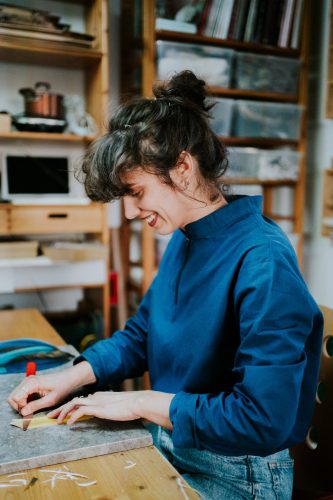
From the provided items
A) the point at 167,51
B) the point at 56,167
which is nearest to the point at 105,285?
the point at 56,167

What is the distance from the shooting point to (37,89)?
2295mm

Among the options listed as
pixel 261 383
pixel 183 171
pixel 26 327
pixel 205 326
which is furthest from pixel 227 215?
pixel 26 327

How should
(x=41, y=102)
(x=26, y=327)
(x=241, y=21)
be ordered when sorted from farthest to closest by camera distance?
(x=241, y=21)
(x=41, y=102)
(x=26, y=327)

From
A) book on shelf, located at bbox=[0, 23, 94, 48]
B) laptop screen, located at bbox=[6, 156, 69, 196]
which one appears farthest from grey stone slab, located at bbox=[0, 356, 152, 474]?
book on shelf, located at bbox=[0, 23, 94, 48]

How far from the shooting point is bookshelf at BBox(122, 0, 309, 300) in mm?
2357

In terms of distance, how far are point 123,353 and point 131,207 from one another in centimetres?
39

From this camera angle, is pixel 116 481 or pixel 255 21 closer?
pixel 116 481

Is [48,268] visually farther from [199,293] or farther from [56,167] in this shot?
[199,293]

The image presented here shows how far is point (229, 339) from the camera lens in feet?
3.20

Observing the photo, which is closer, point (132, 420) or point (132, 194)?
point (132, 420)

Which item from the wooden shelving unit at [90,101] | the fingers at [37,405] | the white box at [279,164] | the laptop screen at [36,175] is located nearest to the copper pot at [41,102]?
the wooden shelving unit at [90,101]

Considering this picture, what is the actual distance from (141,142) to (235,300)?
351 millimetres

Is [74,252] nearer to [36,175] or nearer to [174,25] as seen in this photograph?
[36,175]

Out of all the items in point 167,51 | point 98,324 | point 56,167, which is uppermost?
point 167,51
